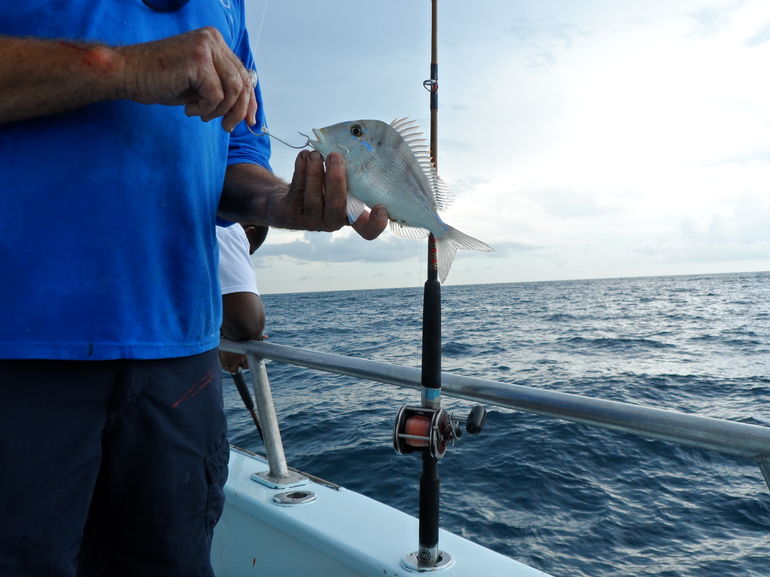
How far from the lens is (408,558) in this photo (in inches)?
70.6

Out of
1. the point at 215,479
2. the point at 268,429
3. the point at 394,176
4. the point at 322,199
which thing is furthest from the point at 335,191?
the point at 268,429

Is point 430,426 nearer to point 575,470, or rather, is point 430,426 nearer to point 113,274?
point 113,274

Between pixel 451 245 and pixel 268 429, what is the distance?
1346 mm

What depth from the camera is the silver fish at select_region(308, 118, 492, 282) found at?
1324 millimetres

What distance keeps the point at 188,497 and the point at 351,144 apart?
0.90 metres

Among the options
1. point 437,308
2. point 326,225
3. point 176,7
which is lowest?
point 437,308

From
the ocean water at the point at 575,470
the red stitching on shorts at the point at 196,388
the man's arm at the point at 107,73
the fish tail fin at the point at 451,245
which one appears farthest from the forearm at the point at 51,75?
the ocean water at the point at 575,470

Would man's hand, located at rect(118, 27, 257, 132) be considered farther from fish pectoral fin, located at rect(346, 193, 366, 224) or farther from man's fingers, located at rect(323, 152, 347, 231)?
fish pectoral fin, located at rect(346, 193, 366, 224)

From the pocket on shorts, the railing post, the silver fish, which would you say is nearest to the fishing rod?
the silver fish

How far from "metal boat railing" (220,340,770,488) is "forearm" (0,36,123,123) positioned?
3.65 ft

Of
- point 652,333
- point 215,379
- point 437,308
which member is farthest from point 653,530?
Answer: point 652,333

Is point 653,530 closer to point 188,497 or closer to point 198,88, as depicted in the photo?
point 188,497

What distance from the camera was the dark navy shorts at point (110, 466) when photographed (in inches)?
38.5

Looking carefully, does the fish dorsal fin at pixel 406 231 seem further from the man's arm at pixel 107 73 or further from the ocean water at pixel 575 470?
the ocean water at pixel 575 470
